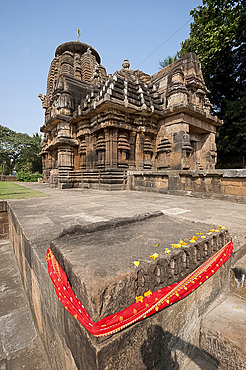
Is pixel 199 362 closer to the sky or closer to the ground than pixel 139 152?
closer to the ground

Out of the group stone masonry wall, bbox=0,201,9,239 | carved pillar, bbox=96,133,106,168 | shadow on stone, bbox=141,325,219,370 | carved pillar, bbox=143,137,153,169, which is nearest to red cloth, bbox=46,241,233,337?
shadow on stone, bbox=141,325,219,370

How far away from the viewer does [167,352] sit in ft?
3.53

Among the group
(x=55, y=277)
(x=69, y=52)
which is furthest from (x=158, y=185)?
(x=69, y=52)

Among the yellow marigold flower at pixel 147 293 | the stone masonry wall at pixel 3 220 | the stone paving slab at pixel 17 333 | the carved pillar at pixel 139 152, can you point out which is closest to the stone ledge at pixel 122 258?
the yellow marigold flower at pixel 147 293

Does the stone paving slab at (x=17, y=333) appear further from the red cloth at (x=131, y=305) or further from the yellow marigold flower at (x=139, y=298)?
the yellow marigold flower at (x=139, y=298)

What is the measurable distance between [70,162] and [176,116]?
22.2ft

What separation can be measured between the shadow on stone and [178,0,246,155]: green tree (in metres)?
15.8

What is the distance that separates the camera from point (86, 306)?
0.84 metres

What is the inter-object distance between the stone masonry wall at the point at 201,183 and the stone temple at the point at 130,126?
2.03 metres

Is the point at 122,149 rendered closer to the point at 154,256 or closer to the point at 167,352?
the point at 154,256

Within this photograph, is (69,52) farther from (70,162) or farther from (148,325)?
(148,325)

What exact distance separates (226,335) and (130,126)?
8759 millimetres

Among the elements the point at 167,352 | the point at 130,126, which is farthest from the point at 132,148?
the point at 167,352

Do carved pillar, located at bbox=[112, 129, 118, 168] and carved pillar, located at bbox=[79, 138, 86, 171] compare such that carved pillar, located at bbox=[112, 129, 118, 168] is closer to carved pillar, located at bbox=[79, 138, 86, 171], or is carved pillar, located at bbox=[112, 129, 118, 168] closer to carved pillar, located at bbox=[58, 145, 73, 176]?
carved pillar, located at bbox=[79, 138, 86, 171]
